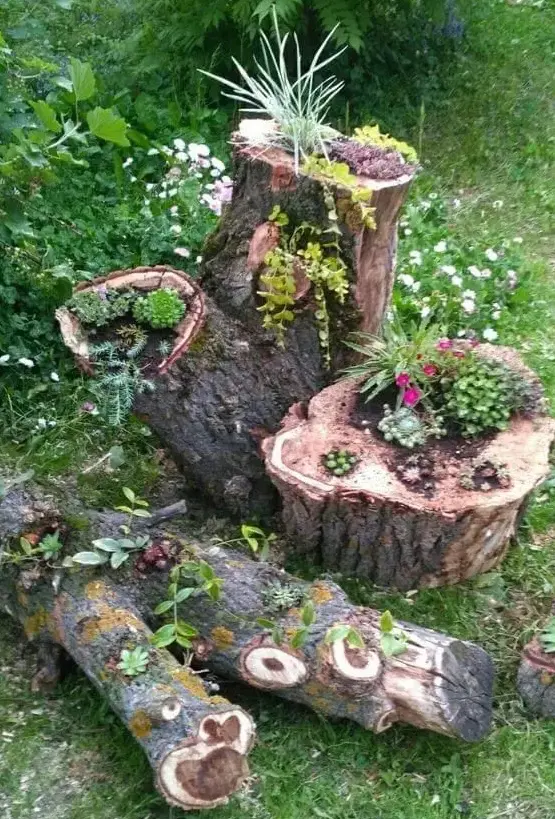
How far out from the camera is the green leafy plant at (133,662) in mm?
2945

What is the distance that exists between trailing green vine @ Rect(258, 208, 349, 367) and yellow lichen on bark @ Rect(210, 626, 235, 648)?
4.03 feet

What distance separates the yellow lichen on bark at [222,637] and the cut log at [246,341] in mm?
795

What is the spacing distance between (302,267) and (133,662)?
5.22ft

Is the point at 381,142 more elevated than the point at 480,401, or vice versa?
the point at 381,142

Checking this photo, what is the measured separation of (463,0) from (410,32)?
0.45 metres

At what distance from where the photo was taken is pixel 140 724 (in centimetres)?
282

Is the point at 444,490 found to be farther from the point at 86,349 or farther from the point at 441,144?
the point at 441,144

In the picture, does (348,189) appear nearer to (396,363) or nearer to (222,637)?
(396,363)

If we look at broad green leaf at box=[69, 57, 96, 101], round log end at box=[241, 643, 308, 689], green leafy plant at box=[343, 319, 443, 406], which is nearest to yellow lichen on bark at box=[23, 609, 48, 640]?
round log end at box=[241, 643, 308, 689]

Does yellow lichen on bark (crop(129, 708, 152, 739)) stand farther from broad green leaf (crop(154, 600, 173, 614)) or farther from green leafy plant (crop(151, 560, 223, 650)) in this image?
broad green leaf (crop(154, 600, 173, 614))

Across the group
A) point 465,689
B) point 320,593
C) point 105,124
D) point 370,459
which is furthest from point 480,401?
point 105,124

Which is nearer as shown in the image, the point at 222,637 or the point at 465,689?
the point at 465,689

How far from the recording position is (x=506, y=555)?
3789 millimetres

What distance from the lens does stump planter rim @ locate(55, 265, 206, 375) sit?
12.0 feet
